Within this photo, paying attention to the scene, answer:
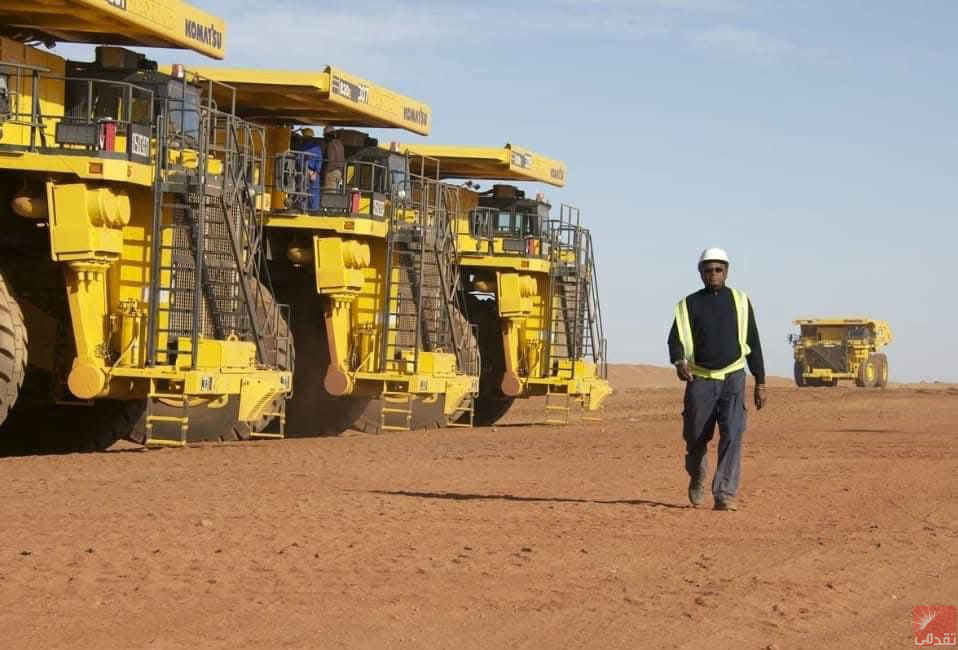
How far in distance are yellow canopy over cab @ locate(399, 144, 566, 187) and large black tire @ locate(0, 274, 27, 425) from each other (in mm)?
13273

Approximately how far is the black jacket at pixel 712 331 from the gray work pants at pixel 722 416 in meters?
0.14

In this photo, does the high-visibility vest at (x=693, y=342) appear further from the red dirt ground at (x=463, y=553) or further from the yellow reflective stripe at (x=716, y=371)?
the red dirt ground at (x=463, y=553)

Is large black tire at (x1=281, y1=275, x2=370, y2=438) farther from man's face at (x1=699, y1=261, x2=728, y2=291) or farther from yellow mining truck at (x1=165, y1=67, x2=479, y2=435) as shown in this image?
man's face at (x1=699, y1=261, x2=728, y2=291)

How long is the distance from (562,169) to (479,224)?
14.2 feet

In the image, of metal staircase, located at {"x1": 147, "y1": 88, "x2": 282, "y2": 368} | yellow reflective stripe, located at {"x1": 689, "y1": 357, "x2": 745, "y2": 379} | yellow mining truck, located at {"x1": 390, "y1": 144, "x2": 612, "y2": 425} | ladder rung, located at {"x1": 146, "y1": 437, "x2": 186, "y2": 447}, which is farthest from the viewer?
yellow mining truck, located at {"x1": 390, "y1": 144, "x2": 612, "y2": 425}

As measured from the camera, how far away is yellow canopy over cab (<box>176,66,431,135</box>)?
22531mm

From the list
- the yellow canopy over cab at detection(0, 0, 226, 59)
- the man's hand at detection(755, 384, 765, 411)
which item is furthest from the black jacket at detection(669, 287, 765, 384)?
the yellow canopy over cab at detection(0, 0, 226, 59)

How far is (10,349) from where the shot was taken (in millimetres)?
15789

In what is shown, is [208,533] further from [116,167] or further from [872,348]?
[872,348]

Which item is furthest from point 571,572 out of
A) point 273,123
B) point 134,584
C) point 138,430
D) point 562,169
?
point 562,169

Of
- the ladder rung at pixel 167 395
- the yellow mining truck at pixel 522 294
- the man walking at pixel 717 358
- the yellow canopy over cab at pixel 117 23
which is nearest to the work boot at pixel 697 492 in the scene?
the man walking at pixel 717 358

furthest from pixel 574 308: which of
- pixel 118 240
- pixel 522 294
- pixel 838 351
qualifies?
pixel 838 351

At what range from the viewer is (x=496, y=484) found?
14.5m

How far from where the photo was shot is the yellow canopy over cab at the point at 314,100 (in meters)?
22.5
